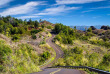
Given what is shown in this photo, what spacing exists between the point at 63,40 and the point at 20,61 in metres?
49.6

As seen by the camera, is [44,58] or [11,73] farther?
[44,58]

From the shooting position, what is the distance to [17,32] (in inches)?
2840

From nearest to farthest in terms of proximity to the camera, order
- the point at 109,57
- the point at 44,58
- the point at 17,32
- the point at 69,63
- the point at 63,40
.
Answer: the point at 109,57, the point at 69,63, the point at 44,58, the point at 63,40, the point at 17,32

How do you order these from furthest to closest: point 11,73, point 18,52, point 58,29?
point 58,29 < point 18,52 < point 11,73

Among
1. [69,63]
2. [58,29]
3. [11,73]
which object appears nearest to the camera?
[11,73]

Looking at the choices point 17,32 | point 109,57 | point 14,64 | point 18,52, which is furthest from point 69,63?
point 17,32

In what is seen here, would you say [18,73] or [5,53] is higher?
[5,53]

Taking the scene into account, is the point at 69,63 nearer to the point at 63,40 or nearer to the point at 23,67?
the point at 23,67

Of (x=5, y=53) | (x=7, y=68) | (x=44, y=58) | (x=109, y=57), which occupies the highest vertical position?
(x=5, y=53)

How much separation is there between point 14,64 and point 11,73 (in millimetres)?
1088

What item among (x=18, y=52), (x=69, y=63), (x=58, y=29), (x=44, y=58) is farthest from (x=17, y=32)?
(x=18, y=52)

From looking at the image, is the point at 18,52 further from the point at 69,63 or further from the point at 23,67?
the point at 69,63

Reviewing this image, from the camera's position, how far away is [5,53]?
9.74 metres

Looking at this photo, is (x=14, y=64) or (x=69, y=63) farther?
(x=69, y=63)
